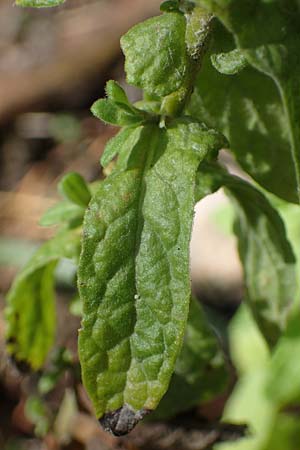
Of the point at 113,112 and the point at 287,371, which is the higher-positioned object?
the point at 113,112

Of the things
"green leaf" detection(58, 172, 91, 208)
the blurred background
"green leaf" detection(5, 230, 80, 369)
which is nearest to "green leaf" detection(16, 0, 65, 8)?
"green leaf" detection(58, 172, 91, 208)

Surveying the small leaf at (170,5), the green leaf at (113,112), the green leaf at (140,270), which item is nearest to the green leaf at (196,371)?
the green leaf at (140,270)

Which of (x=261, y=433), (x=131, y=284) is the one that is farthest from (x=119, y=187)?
(x=261, y=433)

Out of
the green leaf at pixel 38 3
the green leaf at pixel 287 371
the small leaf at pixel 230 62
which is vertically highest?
the green leaf at pixel 38 3

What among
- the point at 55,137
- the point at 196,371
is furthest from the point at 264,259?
the point at 55,137

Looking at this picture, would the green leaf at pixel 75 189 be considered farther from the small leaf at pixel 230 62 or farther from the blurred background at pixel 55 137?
the blurred background at pixel 55 137

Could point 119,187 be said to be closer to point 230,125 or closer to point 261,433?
point 230,125

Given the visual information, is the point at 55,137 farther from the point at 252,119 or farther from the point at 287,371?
A: the point at 252,119
